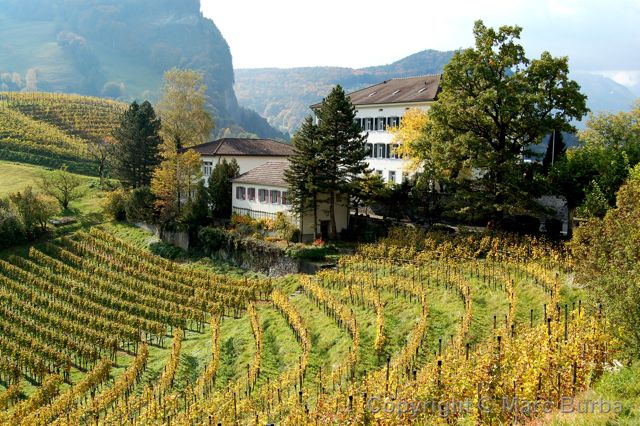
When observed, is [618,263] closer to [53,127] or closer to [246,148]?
[246,148]

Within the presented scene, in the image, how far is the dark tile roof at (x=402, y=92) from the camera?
44162mm

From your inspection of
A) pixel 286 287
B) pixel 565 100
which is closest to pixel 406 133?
pixel 565 100

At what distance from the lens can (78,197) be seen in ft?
169

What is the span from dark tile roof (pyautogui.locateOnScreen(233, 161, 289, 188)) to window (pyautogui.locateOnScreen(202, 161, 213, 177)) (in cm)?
596

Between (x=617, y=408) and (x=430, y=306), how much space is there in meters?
12.8

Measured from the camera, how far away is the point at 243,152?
155 ft

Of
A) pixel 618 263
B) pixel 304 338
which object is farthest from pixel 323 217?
pixel 618 263

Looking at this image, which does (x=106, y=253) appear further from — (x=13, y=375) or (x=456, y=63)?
(x=456, y=63)

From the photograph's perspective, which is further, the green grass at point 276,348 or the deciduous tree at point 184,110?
the deciduous tree at point 184,110

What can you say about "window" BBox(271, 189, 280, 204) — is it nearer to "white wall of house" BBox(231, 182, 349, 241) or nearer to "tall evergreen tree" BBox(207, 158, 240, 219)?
"white wall of house" BBox(231, 182, 349, 241)

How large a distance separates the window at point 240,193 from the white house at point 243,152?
4.47 meters

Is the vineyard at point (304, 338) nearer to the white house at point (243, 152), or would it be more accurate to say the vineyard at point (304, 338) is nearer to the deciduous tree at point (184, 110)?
the white house at point (243, 152)

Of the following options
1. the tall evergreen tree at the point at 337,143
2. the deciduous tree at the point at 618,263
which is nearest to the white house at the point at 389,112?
the tall evergreen tree at the point at 337,143

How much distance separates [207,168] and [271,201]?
11.5 meters
